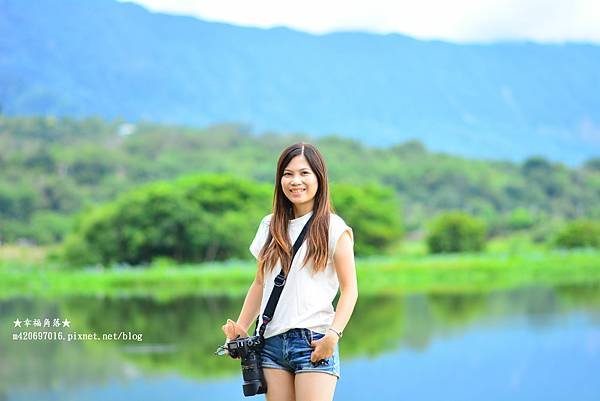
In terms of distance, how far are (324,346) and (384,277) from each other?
1910 cm

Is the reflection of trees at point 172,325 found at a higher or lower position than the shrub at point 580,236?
lower

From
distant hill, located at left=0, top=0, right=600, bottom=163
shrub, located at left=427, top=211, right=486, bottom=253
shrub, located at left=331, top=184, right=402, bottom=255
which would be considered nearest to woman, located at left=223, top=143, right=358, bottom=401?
shrub, located at left=427, top=211, right=486, bottom=253

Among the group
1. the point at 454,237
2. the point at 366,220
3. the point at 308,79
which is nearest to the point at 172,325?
the point at 454,237

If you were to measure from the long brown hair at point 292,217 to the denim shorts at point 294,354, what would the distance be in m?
0.17

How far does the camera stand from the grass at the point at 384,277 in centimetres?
2062

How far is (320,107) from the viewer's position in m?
90.4

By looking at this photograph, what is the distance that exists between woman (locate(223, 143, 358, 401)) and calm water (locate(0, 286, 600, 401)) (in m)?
6.50

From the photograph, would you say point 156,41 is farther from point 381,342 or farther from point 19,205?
point 381,342

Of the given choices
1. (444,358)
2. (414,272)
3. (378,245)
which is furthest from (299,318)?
(378,245)

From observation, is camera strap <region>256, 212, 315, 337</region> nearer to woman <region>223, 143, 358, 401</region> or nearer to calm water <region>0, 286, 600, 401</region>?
woman <region>223, 143, 358, 401</region>

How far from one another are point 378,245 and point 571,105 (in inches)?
2431

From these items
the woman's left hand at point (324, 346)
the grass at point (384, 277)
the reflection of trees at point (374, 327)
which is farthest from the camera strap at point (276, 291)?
the grass at point (384, 277)

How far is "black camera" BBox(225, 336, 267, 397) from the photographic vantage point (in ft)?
9.06

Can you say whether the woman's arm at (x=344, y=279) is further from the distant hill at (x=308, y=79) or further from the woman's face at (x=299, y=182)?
the distant hill at (x=308, y=79)
